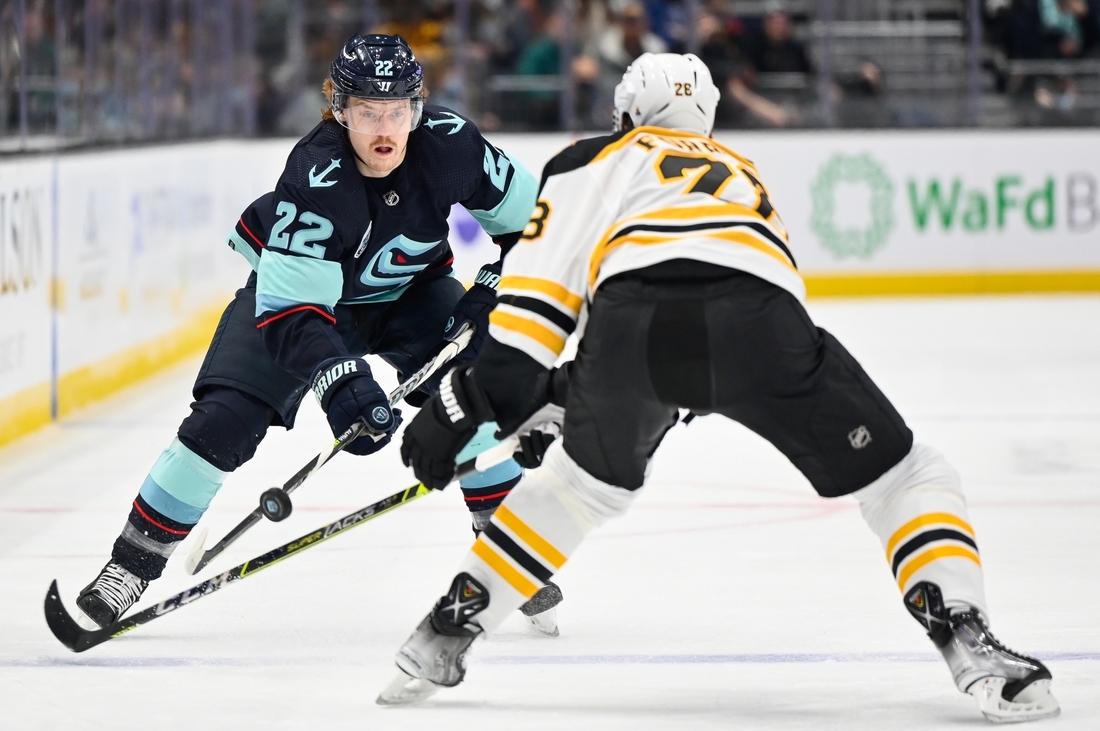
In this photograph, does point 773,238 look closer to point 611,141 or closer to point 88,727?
point 611,141

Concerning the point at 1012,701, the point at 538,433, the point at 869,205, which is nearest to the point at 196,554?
the point at 538,433

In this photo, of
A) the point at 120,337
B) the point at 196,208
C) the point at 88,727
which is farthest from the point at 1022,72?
the point at 88,727

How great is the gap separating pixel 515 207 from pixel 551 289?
1.01 m

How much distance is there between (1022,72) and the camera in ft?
34.1

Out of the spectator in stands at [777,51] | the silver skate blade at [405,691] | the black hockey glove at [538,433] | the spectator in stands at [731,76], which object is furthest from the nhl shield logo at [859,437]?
the spectator in stands at [777,51]

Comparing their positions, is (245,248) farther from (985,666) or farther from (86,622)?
(985,666)

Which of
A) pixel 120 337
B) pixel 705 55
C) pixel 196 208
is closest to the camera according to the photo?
pixel 120 337

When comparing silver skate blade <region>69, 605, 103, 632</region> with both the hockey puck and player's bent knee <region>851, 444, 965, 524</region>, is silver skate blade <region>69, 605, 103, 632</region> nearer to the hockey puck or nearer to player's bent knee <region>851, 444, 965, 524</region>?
the hockey puck

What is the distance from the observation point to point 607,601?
350 centimetres

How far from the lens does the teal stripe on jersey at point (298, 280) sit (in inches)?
119

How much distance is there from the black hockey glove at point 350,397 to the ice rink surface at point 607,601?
43 cm

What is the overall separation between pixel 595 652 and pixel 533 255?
890 millimetres

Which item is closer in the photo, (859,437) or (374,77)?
(859,437)

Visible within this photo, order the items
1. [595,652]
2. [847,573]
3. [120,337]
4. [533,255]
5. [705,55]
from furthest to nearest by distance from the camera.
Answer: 1. [705,55]
2. [120,337]
3. [847,573]
4. [595,652]
5. [533,255]
